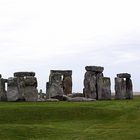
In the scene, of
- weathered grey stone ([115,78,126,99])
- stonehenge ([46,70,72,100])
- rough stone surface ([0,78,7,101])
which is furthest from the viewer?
weathered grey stone ([115,78,126,99])

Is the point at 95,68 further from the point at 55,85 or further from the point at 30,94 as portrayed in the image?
the point at 30,94

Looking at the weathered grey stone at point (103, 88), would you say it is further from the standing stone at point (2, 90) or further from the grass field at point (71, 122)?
the grass field at point (71, 122)

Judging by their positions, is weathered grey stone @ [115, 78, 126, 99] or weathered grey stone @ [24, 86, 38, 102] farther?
weathered grey stone @ [115, 78, 126, 99]

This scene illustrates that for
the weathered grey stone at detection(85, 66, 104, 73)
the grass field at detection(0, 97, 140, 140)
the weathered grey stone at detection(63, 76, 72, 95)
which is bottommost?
the grass field at detection(0, 97, 140, 140)

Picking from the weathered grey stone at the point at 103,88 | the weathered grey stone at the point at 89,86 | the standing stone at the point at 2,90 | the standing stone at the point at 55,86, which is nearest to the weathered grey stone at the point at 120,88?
the weathered grey stone at the point at 103,88

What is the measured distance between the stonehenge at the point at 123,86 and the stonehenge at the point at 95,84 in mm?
1387

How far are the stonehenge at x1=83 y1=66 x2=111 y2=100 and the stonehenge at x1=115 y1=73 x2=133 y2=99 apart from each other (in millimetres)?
1387

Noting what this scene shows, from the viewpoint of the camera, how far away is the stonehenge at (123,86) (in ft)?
190

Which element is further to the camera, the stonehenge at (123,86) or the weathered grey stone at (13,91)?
the stonehenge at (123,86)

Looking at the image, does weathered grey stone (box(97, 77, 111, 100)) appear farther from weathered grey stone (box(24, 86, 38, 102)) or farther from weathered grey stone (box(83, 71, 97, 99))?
weathered grey stone (box(24, 86, 38, 102))

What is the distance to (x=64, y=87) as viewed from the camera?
59.0m

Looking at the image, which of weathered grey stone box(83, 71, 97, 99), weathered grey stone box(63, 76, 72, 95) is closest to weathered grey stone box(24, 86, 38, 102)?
weathered grey stone box(83, 71, 97, 99)

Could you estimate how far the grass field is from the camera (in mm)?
29344

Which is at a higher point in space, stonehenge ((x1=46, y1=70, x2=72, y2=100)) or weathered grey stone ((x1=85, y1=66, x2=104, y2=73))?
weathered grey stone ((x1=85, y1=66, x2=104, y2=73))
